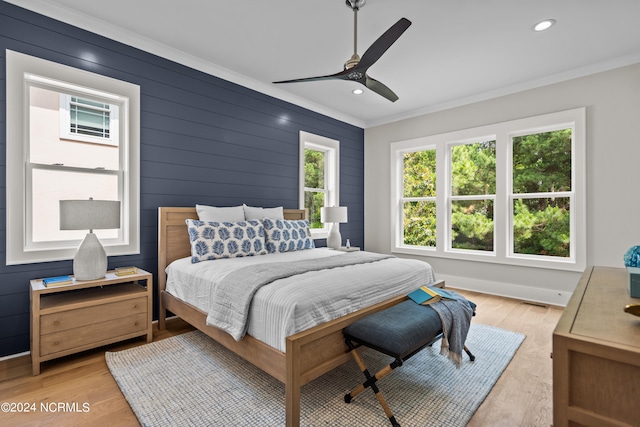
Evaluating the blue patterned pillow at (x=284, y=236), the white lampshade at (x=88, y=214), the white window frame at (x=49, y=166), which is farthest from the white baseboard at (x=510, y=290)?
the white lampshade at (x=88, y=214)

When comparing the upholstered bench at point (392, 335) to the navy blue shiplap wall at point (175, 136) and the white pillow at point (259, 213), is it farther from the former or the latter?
the navy blue shiplap wall at point (175, 136)

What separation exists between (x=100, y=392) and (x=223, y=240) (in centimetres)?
145

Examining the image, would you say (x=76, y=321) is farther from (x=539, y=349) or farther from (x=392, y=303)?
(x=539, y=349)

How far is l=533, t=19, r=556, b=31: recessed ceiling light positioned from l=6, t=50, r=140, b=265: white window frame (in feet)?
12.5

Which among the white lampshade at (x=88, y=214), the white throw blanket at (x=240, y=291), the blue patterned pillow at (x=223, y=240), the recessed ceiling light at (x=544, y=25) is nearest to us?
the white throw blanket at (x=240, y=291)

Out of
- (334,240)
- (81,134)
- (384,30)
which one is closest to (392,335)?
(384,30)

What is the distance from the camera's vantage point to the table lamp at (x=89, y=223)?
2.31 metres

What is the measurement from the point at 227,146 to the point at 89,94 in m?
1.40

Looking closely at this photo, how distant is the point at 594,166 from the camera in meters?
3.56

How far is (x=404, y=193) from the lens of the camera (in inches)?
215

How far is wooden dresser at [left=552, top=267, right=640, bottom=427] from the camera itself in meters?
0.83

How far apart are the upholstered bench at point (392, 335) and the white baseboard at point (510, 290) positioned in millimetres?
2801

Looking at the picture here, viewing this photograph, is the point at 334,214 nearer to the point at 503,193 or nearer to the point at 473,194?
the point at 473,194

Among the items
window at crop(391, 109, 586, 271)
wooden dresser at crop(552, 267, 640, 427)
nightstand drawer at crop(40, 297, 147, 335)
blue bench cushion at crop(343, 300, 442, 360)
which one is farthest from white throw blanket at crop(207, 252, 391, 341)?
window at crop(391, 109, 586, 271)
